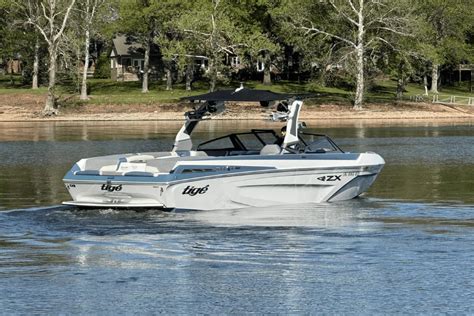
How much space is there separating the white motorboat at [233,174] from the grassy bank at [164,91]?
46.4 m

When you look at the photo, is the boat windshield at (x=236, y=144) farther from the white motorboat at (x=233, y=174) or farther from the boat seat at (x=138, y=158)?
the boat seat at (x=138, y=158)

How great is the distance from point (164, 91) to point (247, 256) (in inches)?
2953

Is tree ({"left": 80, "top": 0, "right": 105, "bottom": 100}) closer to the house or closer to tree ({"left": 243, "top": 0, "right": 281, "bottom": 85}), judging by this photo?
tree ({"left": 243, "top": 0, "right": 281, "bottom": 85})

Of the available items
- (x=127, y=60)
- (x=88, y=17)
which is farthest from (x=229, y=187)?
(x=127, y=60)

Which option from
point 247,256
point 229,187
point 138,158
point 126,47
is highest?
point 126,47

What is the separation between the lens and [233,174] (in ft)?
76.9

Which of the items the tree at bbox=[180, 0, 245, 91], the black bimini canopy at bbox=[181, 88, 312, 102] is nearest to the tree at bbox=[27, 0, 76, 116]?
the tree at bbox=[180, 0, 245, 91]

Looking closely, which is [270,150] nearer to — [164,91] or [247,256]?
[247,256]

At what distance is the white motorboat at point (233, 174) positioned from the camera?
75.5ft

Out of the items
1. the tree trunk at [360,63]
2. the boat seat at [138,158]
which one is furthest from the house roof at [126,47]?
the boat seat at [138,158]

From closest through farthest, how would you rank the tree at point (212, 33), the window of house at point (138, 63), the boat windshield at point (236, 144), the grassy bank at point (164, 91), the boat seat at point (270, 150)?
the boat seat at point (270, 150) < the boat windshield at point (236, 144) < the grassy bank at point (164, 91) < the tree at point (212, 33) < the window of house at point (138, 63)

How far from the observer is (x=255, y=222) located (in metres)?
22.4

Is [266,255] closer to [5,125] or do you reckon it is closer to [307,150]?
[307,150]

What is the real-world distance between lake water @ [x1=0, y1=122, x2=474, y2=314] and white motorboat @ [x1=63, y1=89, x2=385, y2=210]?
0.33 m
